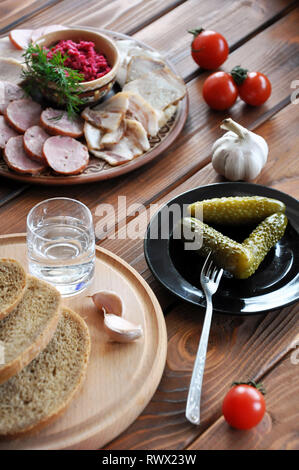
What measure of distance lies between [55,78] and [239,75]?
2.57ft

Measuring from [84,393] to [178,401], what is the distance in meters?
0.24

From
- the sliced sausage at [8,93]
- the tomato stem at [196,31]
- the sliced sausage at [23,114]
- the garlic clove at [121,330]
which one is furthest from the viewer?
the tomato stem at [196,31]

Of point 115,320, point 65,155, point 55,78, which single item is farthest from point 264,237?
point 55,78

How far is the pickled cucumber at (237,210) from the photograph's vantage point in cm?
183

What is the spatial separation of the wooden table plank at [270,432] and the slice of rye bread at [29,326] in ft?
1.45

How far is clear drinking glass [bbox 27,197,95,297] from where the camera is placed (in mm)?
1566

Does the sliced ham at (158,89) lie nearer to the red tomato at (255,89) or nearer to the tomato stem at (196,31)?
the red tomato at (255,89)

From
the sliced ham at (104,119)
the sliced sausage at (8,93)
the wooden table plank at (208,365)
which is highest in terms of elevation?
the sliced sausage at (8,93)

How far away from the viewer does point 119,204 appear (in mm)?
2053

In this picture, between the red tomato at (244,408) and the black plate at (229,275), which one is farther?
the black plate at (229,275)

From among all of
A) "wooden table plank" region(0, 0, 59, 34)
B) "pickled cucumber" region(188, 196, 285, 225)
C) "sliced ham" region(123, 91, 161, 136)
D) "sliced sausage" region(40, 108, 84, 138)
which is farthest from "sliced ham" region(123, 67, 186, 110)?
"wooden table plank" region(0, 0, 59, 34)

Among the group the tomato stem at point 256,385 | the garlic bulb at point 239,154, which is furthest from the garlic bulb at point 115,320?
the garlic bulb at point 239,154
